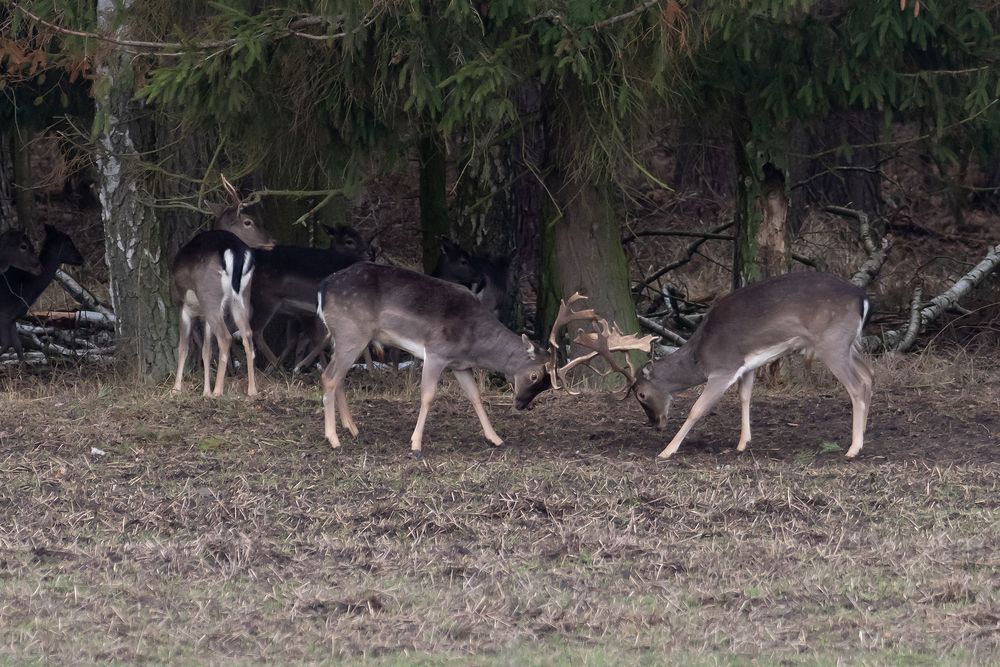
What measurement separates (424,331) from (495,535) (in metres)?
2.56

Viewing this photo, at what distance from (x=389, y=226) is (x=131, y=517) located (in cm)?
1306

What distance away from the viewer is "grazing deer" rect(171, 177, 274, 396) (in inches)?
473

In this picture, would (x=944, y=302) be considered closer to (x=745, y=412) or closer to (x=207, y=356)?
(x=745, y=412)

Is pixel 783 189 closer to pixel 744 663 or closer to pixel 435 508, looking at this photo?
pixel 435 508

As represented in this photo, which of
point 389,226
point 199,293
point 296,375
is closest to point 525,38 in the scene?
point 199,293

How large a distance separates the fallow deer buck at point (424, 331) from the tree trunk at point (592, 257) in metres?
2.55

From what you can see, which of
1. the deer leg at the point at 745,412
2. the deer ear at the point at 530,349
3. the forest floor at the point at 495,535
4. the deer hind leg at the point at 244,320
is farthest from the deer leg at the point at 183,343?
the deer leg at the point at 745,412

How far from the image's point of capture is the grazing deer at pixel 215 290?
1202 centimetres

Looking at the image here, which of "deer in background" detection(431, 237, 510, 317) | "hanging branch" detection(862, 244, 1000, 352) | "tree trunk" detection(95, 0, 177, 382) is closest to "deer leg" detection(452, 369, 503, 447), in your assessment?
"tree trunk" detection(95, 0, 177, 382)

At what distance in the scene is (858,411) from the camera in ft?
31.9

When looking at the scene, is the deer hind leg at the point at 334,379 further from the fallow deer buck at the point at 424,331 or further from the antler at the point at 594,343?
the antler at the point at 594,343

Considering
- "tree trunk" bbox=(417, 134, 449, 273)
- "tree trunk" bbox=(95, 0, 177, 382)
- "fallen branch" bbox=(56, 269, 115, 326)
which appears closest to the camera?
"tree trunk" bbox=(95, 0, 177, 382)

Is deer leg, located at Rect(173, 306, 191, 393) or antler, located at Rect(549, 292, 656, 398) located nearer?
antler, located at Rect(549, 292, 656, 398)

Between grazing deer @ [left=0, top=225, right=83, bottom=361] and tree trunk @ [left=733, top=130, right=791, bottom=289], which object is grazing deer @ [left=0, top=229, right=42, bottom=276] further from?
tree trunk @ [left=733, top=130, right=791, bottom=289]
